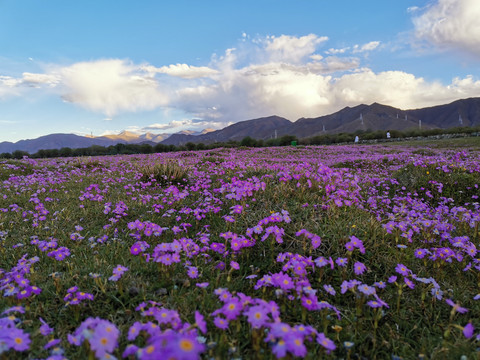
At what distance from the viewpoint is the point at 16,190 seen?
7469 millimetres

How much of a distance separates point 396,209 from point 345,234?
2.51 metres

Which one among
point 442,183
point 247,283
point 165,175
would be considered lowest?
point 247,283

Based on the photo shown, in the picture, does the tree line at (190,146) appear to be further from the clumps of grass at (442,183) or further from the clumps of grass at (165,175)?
the clumps of grass at (442,183)

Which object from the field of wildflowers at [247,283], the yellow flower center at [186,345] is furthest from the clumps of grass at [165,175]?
the yellow flower center at [186,345]

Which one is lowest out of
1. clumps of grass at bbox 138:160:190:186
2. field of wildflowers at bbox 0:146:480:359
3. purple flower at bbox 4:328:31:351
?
field of wildflowers at bbox 0:146:480:359

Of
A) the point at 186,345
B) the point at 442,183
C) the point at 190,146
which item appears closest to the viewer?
the point at 186,345

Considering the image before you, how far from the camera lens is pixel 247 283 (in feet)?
10.4

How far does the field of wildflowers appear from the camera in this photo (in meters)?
1.96

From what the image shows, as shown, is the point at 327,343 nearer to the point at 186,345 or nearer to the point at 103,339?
the point at 186,345

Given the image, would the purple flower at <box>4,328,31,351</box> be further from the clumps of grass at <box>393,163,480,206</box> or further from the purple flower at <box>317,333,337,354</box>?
the clumps of grass at <box>393,163,480,206</box>

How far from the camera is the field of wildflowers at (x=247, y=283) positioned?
1957mm

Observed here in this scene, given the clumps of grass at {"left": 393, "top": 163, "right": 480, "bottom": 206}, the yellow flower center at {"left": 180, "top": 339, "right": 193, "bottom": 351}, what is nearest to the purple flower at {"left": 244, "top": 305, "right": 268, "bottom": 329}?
the yellow flower center at {"left": 180, "top": 339, "right": 193, "bottom": 351}

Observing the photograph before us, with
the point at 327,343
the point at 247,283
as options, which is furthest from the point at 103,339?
the point at 247,283

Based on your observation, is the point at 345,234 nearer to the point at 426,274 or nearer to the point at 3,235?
the point at 426,274
